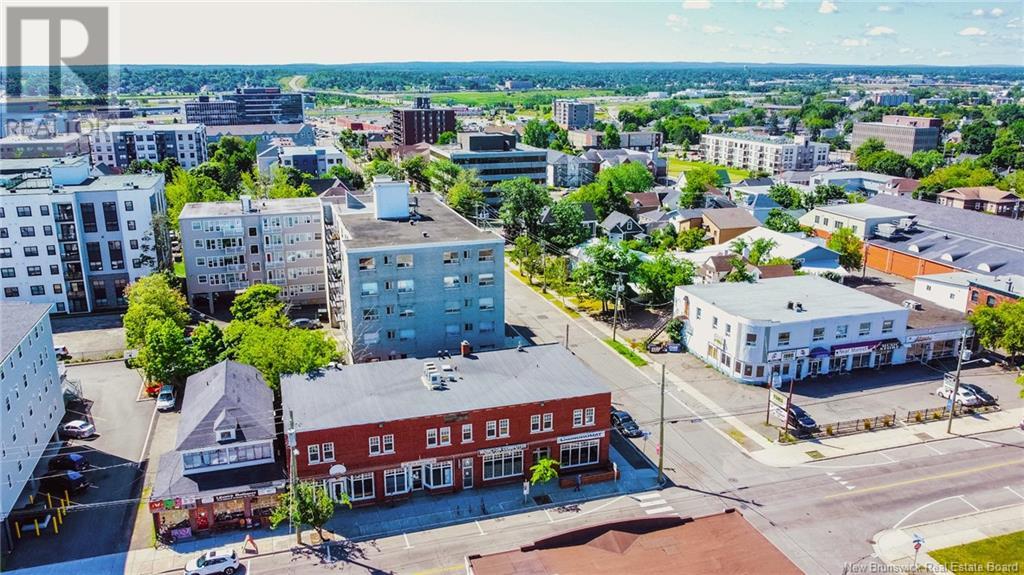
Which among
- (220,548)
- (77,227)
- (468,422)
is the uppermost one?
(77,227)

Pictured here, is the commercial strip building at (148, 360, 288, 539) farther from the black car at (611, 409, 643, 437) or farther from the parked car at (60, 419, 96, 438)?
the black car at (611, 409, 643, 437)

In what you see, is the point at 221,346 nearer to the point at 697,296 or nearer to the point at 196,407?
the point at 196,407

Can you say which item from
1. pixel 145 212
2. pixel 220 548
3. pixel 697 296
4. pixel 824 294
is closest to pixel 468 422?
pixel 220 548

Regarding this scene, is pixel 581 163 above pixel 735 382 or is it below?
above

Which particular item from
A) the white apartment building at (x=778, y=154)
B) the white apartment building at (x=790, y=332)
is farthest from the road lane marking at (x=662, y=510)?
the white apartment building at (x=778, y=154)

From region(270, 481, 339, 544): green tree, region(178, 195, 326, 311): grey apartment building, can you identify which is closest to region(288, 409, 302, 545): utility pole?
region(270, 481, 339, 544): green tree

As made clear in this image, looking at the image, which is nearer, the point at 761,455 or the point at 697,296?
the point at 761,455
